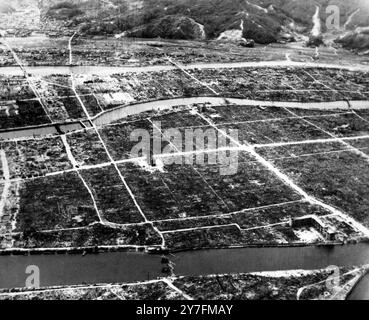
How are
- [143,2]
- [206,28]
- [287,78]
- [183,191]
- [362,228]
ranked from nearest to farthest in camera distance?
[362,228]
[183,191]
[287,78]
[206,28]
[143,2]

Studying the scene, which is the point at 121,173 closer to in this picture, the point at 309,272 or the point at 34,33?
the point at 309,272

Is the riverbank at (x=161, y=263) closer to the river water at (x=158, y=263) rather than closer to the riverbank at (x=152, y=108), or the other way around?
the river water at (x=158, y=263)

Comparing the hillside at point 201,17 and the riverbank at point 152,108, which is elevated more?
the hillside at point 201,17

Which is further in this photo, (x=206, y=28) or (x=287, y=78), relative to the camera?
(x=206, y=28)

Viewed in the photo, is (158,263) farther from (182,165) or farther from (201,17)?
(201,17)

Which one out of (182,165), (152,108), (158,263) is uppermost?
(152,108)
